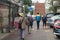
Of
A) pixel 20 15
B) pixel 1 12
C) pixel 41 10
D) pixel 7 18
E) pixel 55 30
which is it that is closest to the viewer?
pixel 20 15

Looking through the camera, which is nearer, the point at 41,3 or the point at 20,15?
the point at 20,15

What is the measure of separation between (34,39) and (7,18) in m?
6.20

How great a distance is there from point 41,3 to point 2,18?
41.3 meters

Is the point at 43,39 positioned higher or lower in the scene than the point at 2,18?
lower

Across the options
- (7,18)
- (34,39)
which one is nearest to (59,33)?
(34,39)

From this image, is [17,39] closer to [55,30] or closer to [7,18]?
[55,30]

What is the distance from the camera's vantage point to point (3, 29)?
19.2 metres

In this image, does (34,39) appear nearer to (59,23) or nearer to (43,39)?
(43,39)

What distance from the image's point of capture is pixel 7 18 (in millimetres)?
20844

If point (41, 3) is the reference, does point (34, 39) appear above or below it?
below

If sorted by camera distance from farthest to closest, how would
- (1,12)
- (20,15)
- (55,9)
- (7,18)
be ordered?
(55,9)
(7,18)
(1,12)
(20,15)

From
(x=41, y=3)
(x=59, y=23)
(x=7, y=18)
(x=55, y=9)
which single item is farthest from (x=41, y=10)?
(x=59, y=23)

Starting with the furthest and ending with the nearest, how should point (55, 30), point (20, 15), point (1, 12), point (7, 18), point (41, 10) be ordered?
1. point (41, 10)
2. point (7, 18)
3. point (1, 12)
4. point (55, 30)
5. point (20, 15)

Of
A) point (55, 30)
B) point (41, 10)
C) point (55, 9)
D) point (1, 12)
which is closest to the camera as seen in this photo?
point (55, 30)
